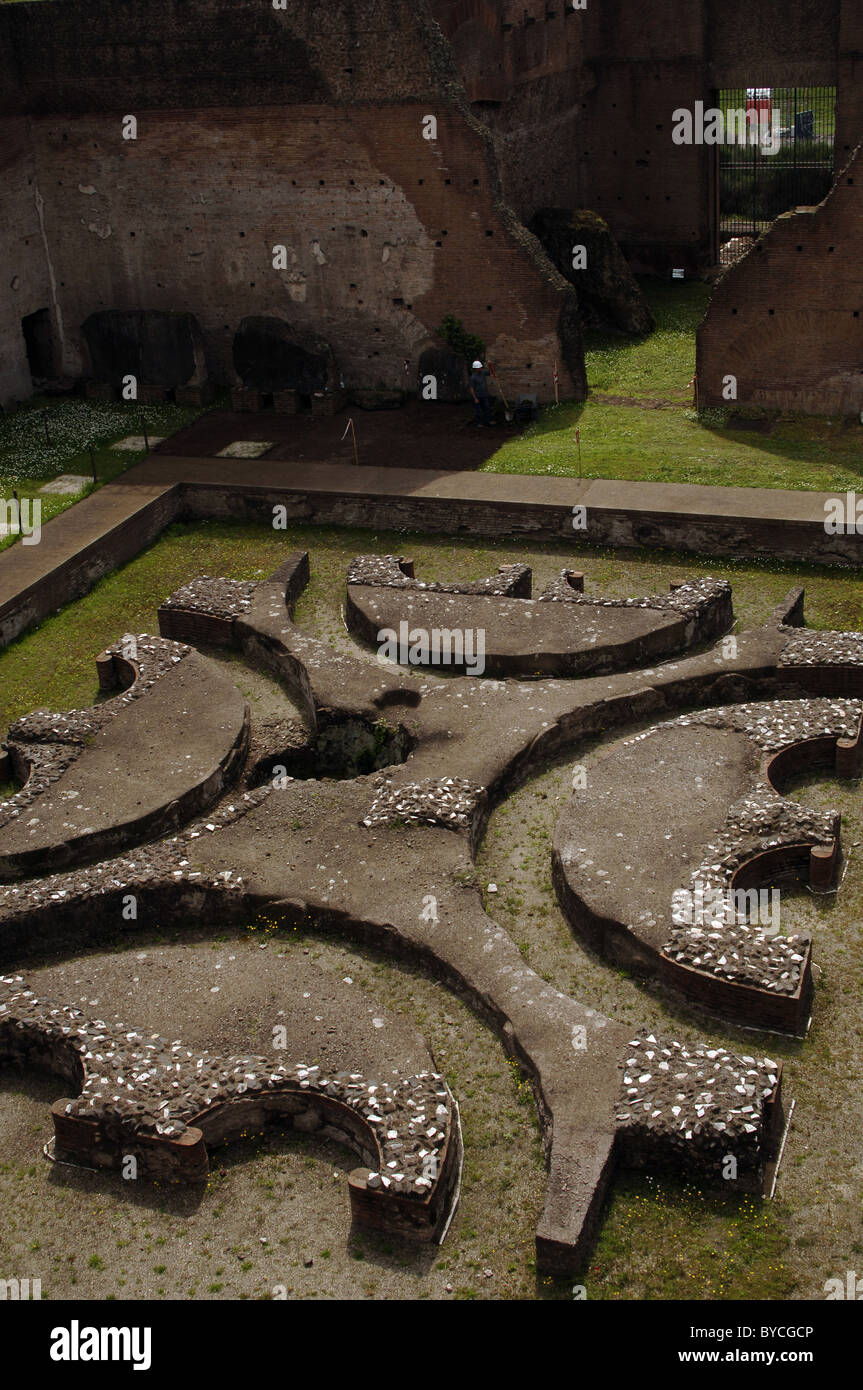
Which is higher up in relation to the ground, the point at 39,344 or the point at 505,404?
the point at 39,344

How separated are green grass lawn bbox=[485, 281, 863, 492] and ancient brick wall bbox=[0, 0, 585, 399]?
981mm

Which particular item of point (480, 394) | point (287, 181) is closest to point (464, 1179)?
point (480, 394)

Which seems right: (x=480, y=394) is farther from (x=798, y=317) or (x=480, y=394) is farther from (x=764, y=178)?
(x=764, y=178)

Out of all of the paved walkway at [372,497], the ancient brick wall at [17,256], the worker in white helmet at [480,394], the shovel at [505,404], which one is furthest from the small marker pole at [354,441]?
the ancient brick wall at [17,256]

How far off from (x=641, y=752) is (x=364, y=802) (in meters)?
2.26

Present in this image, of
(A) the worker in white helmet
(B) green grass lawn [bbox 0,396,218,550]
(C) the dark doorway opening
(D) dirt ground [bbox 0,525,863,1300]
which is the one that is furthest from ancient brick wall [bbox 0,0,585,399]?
(D) dirt ground [bbox 0,525,863,1300]

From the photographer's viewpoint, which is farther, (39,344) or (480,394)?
(39,344)

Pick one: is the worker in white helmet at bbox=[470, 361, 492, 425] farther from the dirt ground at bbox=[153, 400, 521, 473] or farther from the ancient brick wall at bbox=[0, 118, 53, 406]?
the ancient brick wall at bbox=[0, 118, 53, 406]

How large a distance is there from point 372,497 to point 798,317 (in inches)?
237

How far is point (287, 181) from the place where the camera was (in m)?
20.4

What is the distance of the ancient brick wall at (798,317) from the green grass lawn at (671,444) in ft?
1.39

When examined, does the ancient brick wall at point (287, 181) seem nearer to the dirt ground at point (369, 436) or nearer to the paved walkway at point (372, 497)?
the dirt ground at point (369, 436)

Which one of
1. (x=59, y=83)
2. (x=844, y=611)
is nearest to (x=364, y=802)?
(x=844, y=611)

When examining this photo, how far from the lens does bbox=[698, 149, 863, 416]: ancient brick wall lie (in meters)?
18.3
